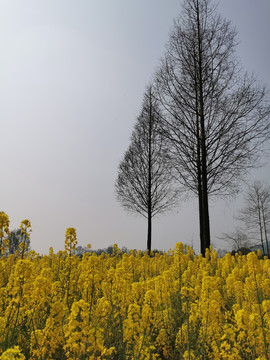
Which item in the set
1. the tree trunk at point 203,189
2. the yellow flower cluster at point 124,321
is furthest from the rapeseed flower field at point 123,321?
the tree trunk at point 203,189

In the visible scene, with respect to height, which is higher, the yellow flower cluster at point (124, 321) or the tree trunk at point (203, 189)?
the tree trunk at point (203, 189)

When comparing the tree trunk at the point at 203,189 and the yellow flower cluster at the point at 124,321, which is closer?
the yellow flower cluster at the point at 124,321

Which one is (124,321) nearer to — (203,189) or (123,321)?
(123,321)

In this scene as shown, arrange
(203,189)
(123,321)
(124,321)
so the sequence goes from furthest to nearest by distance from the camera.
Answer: (203,189), (123,321), (124,321)

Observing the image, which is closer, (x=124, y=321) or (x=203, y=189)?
(x=124, y=321)

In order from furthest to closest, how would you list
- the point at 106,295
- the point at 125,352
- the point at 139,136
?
1. the point at 139,136
2. the point at 106,295
3. the point at 125,352

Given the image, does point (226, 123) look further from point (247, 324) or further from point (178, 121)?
point (247, 324)

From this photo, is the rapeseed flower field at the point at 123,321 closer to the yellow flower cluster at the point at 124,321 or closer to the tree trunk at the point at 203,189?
the yellow flower cluster at the point at 124,321

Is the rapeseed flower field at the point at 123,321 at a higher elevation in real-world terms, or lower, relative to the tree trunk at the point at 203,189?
lower

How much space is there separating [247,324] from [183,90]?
10524mm

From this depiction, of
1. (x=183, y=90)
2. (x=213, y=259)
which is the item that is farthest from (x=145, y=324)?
(x=183, y=90)

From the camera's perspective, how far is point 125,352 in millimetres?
2600

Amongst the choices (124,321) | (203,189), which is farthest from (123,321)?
(203,189)

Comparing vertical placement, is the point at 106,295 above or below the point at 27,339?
above
